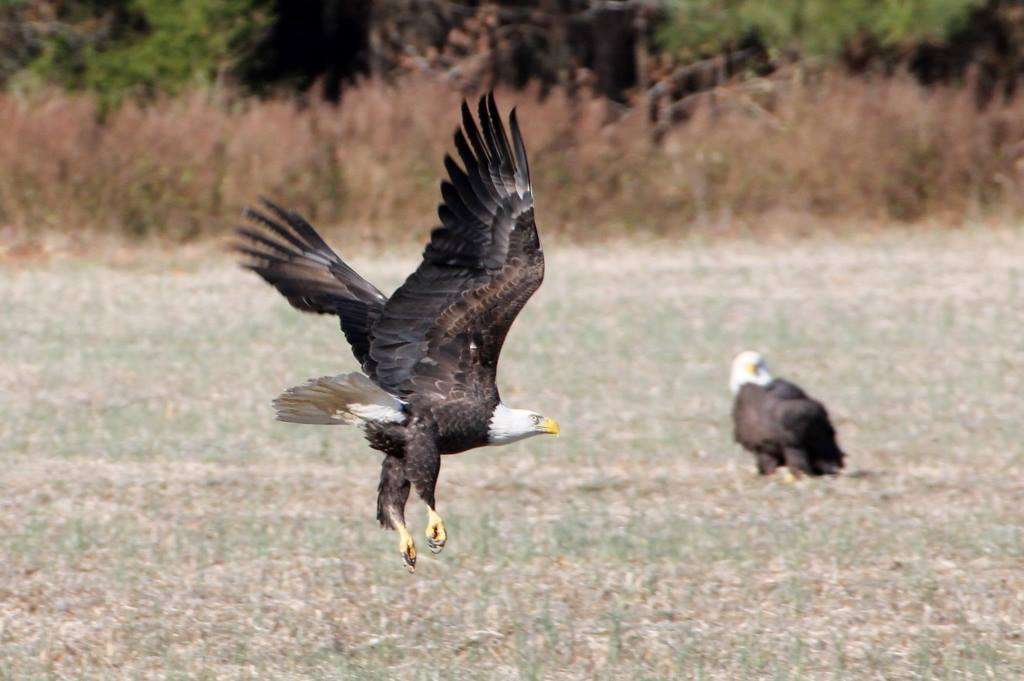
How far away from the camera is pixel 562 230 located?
19.9 meters

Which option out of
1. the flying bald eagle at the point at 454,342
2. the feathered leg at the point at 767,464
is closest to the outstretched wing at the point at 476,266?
the flying bald eagle at the point at 454,342

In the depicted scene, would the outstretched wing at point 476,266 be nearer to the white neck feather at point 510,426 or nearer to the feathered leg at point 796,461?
the white neck feather at point 510,426

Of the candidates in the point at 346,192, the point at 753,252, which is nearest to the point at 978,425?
the point at 753,252

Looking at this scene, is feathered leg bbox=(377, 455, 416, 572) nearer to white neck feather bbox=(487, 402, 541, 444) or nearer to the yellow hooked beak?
white neck feather bbox=(487, 402, 541, 444)

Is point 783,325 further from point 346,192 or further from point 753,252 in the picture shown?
point 346,192

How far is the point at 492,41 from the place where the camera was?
1074 inches

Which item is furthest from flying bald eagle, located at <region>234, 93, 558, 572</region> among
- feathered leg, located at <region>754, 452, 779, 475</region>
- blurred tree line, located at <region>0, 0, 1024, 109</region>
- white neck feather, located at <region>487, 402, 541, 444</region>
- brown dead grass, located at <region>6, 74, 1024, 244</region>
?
blurred tree line, located at <region>0, 0, 1024, 109</region>

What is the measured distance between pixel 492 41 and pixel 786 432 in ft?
63.6

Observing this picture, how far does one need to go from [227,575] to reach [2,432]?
11.9ft

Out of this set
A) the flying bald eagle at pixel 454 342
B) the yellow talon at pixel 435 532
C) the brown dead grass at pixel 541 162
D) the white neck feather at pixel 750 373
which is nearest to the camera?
the yellow talon at pixel 435 532

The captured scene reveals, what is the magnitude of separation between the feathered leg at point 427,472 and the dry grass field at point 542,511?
41cm

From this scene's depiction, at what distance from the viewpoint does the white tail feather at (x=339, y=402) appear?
223 inches

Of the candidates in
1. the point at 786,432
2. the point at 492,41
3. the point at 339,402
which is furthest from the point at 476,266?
the point at 492,41

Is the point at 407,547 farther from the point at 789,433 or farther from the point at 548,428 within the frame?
the point at 789,433
